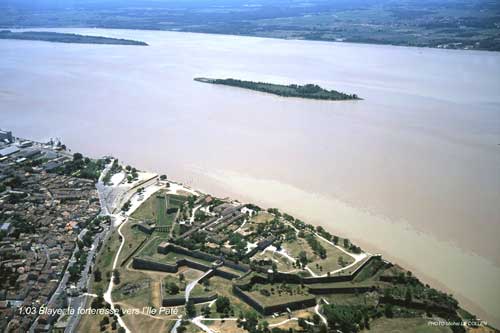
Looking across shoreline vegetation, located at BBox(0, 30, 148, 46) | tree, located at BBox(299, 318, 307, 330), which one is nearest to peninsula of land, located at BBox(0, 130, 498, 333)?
tree, located at BBox(299, 318, 307, 330)

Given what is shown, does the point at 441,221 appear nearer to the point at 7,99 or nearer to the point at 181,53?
the point at 7,99

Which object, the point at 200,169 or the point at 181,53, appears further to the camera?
the point at 181,53

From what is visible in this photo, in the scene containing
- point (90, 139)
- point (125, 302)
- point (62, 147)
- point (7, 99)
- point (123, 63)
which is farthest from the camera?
point (123, 63)

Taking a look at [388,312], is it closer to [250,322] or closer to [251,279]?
[250,322]

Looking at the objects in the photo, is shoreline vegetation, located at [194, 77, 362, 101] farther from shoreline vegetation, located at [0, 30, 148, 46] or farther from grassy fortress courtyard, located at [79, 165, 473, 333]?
shoreline vegetation, located at [0, 30, 148, 46]

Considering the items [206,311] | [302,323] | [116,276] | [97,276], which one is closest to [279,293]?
[302,323]

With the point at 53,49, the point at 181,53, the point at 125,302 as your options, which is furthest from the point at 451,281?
the point at 53,49

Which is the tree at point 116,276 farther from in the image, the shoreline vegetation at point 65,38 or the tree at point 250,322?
the shoreline vegetation at point 65,38
